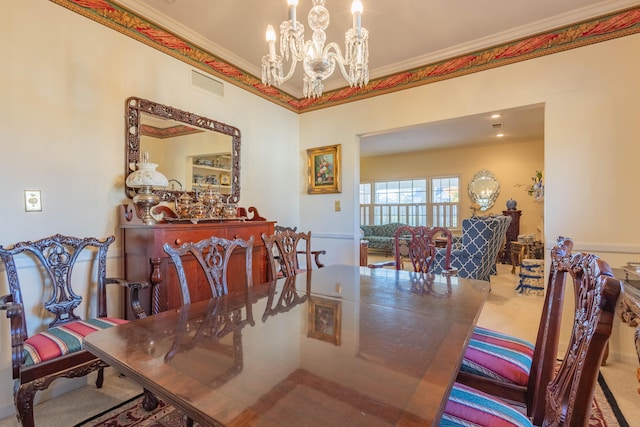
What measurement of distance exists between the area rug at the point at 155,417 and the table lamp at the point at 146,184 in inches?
45.4

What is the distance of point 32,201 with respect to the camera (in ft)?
6.16

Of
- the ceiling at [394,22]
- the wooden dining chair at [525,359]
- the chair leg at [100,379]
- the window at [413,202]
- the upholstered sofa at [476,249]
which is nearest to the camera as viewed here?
the wooden dining chair at [525,359]

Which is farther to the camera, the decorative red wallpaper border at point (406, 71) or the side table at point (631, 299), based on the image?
the decorative red wallpaper border at point (406, 71)

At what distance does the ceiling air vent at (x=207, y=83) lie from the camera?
9.23 feet

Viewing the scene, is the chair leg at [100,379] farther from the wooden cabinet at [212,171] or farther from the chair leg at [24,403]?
the wooden cabinet at [212,171]

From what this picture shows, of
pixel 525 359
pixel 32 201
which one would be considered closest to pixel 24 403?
pixel 32 201

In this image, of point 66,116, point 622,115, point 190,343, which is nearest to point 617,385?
point 622,115

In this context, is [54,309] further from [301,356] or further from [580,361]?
[580,361]

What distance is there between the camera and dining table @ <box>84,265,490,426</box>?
2.06 feet

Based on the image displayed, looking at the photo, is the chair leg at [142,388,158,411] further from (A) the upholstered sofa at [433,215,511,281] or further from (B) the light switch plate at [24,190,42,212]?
(A) the upholstered sofa at [433,215,511,281]

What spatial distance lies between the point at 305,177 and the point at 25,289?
2911 mm

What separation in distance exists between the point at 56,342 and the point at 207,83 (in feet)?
7.86

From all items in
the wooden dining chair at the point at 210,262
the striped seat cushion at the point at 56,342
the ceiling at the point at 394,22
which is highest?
the ceiling at the point at 394,22

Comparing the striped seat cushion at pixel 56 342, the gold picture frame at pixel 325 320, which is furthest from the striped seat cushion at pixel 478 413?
the striped seat cushion at pixel 56 342
